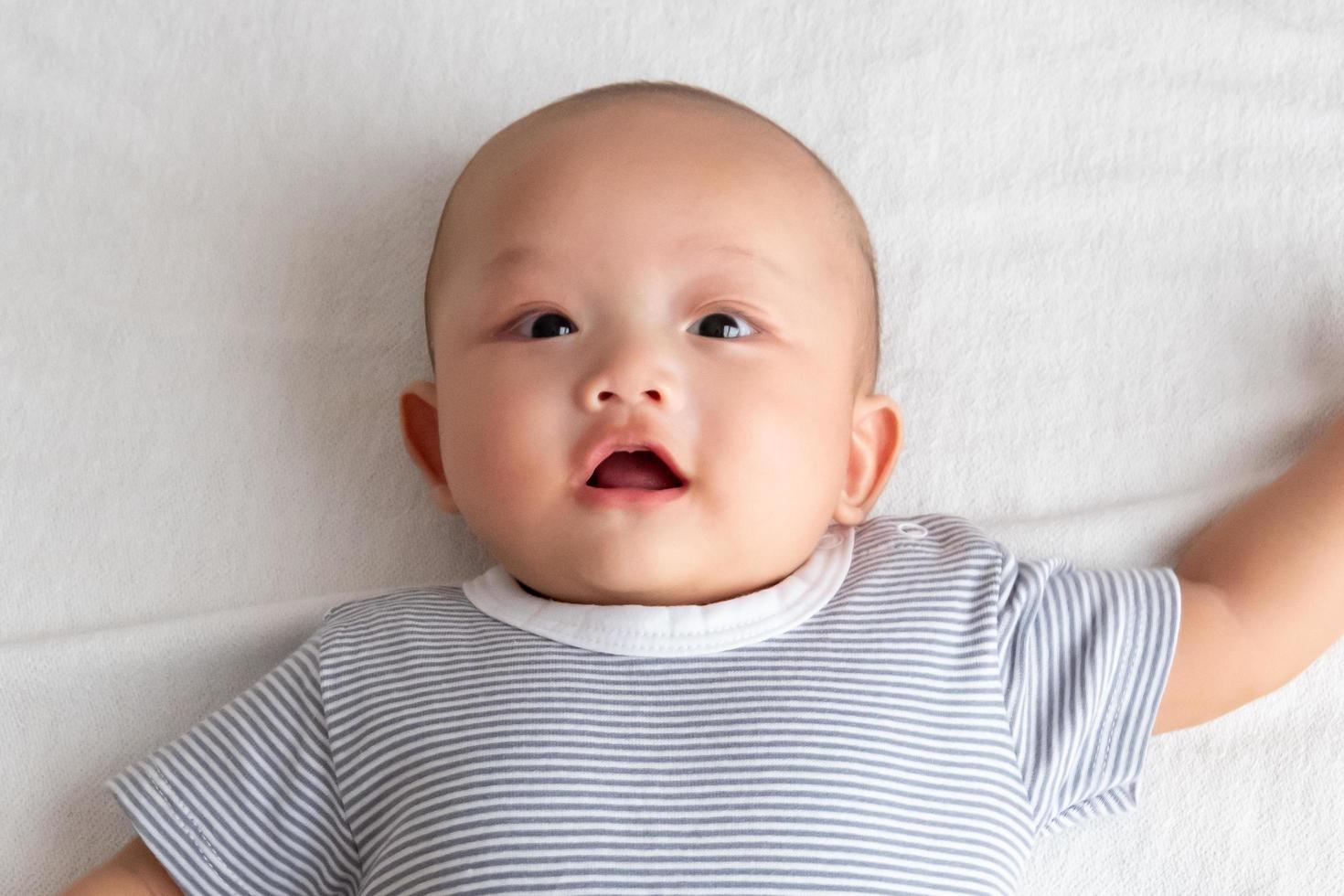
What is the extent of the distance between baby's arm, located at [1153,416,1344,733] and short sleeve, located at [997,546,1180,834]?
0.13ft

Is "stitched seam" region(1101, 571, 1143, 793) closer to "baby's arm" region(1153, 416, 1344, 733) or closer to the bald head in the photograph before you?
"baby's arm" region(1153, 416, 1344, 733)

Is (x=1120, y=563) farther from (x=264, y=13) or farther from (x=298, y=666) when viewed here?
(x=264, y=13)

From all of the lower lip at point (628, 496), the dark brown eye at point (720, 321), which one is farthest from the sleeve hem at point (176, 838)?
the dark brown eye at point (720, 321)

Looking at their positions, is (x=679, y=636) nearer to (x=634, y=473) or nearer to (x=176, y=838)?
(x=634, y=473)

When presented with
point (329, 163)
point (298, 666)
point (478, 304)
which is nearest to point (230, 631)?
point (298, 666)

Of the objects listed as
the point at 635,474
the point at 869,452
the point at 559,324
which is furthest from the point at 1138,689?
the point at 559,324

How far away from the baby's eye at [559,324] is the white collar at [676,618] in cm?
21

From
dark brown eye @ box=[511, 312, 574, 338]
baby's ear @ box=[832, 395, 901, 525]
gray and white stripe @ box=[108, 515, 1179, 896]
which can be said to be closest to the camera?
gray and white stripe @ box=[108, 515, 1179, 896]

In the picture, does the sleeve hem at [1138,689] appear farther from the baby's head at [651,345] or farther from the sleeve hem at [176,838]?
the sleeve hem at [176,838]

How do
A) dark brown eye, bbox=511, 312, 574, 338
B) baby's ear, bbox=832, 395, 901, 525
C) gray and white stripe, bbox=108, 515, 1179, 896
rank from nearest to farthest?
gray and white stripe, bbox=108, 515, 1179, 896 → dark brown eye, bbox=511, 312, 574, 338 → baby's ear, bbox=832, 395, 901, 525

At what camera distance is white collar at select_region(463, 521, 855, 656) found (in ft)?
3.76

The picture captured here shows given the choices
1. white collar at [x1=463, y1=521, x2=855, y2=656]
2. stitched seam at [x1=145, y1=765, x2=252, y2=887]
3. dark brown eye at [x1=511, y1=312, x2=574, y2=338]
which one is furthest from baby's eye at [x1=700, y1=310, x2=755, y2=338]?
stitched seam at [x1=145, y1=765, x2=252, y2=887]

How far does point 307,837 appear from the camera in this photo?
3.80 ft

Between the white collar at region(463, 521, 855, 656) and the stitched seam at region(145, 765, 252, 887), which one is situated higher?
the white collar at region(463, 521, 855, 656)
